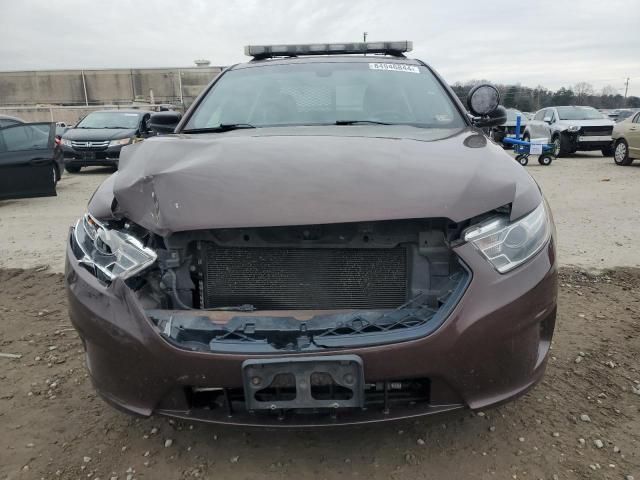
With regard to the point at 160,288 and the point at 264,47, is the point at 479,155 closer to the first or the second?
the point at 160,288

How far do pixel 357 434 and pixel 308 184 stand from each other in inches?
44.8

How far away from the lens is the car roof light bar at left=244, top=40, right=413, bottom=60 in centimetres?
395

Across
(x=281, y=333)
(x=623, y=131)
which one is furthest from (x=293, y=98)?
(x=623, y=131)

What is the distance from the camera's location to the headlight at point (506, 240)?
72.7 inches

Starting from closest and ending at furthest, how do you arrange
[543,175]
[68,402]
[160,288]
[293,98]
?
[160,288]
[68,402]
[293,98]
[543,175]

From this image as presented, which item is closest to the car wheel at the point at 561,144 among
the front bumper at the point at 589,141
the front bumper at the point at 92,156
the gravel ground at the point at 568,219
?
the front bumper at the point at 589,141

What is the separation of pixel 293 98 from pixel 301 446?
1.98 m

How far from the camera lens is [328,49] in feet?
13.2

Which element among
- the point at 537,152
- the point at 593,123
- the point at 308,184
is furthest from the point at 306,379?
the point at 593,123

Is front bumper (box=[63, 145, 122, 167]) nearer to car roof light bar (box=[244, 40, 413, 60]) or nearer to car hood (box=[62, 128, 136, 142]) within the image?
car hood (box=[62, 128, 136, 142])

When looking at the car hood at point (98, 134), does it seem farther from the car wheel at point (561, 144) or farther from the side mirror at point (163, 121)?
the car wheel at point (561, 144)

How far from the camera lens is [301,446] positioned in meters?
2.26

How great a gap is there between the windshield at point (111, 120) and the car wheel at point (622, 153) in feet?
39.7

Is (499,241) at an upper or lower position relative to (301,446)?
upper
